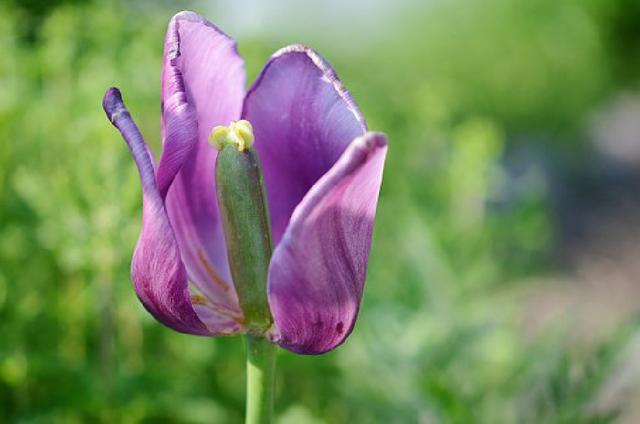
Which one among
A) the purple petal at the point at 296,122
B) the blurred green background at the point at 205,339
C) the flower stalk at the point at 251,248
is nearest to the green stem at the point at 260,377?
the flower stalk at the point at 251,248

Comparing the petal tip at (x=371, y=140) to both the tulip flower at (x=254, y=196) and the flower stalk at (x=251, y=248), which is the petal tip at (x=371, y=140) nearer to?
the tulip flower at (x=254, y=196)

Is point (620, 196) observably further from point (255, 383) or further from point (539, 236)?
point (255, 383)

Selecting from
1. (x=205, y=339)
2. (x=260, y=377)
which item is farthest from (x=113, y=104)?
(x=205, y=339)

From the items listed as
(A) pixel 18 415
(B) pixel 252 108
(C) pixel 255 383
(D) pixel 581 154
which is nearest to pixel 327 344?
(C) pixel 255 383

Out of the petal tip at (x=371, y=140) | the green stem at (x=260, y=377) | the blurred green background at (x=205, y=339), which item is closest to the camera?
the petal tip at (x=371, y=140)

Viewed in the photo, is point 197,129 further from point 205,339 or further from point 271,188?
point 205,339

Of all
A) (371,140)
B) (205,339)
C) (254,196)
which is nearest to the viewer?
(371,140)

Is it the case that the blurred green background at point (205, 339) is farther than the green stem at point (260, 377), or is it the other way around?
the blurred green background at point (205, 339)
